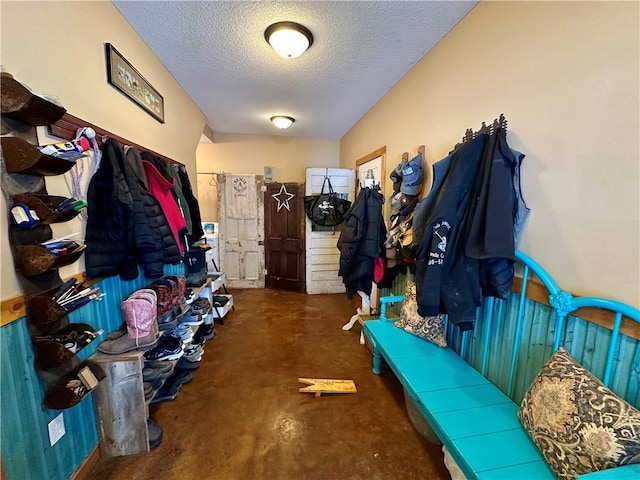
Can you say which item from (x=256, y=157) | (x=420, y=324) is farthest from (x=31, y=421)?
(x=256, y=157)

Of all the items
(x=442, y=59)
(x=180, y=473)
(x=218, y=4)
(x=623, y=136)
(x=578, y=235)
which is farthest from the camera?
(x=442, y=59)

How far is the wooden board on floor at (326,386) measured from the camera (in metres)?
2.09

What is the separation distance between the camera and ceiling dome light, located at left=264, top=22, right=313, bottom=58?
5.84 feet

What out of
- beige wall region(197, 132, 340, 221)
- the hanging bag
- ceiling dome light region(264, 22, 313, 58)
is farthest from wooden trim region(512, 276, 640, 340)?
beige wall region(197, 132, 340, 221)

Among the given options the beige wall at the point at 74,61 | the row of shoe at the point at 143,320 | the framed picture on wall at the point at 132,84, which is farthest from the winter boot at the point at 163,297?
the framed picture on wall at the point at 132,84

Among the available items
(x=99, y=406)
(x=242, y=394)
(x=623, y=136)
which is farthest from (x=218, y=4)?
(x=242, y=394)

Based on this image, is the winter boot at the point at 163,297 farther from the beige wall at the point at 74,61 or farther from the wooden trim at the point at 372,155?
the wooden trim at the point at 372,155

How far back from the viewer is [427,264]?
1.46 m

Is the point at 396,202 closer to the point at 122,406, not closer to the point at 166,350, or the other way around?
the point at 166,350

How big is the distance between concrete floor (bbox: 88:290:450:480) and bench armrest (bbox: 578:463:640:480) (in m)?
0.88

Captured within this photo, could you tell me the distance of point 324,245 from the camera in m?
4.29

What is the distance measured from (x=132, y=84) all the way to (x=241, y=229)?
2.77 m

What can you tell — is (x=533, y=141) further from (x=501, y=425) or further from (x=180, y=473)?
(x=180, y=473)

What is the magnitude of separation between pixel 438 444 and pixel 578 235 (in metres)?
1.40
